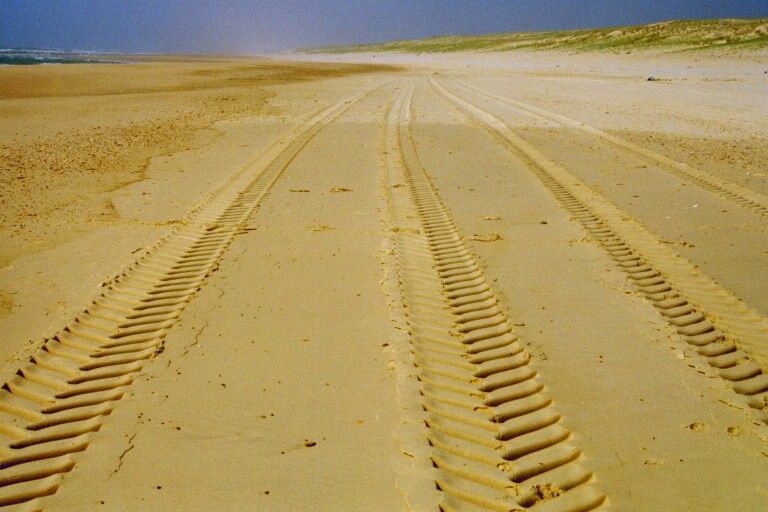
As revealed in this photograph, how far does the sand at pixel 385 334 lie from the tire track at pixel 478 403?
0.04ft

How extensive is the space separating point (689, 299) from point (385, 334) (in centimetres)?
208

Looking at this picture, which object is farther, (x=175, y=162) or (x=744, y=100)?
(x=744, y=100)

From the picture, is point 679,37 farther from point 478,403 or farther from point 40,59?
point 40,59

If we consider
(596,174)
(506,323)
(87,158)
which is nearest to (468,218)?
Result: (506,323)

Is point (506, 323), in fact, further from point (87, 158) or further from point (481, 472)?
point (87, 158)

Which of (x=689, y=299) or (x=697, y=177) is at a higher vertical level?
(x=697, y=177)

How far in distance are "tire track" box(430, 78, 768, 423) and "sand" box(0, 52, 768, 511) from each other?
0.06 ft

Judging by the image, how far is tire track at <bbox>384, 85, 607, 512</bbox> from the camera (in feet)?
7.29

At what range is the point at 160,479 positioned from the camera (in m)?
2.27

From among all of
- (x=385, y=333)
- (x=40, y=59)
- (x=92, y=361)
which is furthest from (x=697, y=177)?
(x=40, y=59)

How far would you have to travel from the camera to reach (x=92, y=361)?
3.09m

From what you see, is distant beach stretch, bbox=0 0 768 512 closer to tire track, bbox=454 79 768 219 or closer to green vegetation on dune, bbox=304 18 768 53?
tire track, bbox=454 79 768 219

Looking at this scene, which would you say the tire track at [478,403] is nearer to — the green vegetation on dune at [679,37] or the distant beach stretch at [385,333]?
the distant beach stretch at [385,333]

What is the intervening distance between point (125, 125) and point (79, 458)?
11.4 metres
